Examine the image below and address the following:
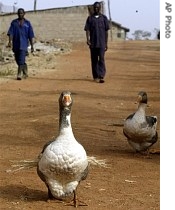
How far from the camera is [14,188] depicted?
495 centimetres

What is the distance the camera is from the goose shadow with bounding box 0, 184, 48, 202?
4641 millimetres

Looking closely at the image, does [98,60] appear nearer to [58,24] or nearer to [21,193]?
[21,193]

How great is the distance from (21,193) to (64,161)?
2.66ft

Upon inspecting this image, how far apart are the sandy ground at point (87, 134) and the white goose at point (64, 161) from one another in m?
0.17

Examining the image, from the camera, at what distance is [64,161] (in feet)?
13.6

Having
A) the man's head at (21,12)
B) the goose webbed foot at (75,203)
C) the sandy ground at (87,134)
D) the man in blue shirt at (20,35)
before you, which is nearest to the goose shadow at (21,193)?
the sandy ground at (87,134)

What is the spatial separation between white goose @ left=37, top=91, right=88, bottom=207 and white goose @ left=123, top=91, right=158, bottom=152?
1.96 meters

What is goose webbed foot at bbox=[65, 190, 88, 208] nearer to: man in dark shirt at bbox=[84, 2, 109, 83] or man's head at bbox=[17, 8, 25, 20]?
man in dark shirt at bbox=[84, 2, 109, 83]

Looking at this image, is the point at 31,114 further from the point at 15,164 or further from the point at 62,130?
the point at 62,130

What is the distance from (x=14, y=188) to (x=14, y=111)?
17.2 feet

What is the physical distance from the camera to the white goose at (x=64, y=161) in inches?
164

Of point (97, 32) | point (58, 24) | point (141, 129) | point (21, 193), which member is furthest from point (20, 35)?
point (58, 24)
